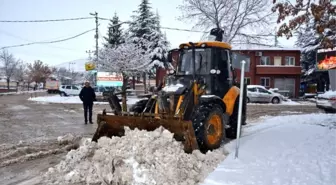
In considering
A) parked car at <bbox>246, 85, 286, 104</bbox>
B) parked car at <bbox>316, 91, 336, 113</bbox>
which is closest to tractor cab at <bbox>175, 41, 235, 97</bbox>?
parked car at <bbox>316, 91, 336, 113</bbox>

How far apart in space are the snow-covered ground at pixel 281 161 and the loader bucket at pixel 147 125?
0.76 m

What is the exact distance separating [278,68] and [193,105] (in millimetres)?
32302

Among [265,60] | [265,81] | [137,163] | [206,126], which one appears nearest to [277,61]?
[265,60]

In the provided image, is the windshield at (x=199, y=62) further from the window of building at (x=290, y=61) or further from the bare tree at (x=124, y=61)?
the window of building at (x=290, y=61)

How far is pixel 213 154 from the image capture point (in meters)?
5.95

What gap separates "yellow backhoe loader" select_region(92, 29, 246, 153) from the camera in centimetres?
609

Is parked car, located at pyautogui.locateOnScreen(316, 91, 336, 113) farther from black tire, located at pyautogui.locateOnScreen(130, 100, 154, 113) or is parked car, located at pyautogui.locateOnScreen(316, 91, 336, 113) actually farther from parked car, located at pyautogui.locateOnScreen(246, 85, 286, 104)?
black tire, located at pyautogui.locateOnScreen(130, 100, 154, 113)

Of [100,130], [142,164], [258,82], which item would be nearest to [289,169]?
[142,164]

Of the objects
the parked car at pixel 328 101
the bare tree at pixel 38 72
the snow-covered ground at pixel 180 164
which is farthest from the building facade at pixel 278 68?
the bare tree at pixel 38 72

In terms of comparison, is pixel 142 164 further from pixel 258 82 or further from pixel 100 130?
pixel 258 82

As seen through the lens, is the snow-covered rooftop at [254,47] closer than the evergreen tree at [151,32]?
Yes

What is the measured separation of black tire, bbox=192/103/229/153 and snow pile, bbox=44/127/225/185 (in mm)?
369

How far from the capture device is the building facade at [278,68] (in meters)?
36.1

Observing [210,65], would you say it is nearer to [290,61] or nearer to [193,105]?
[193,105]
